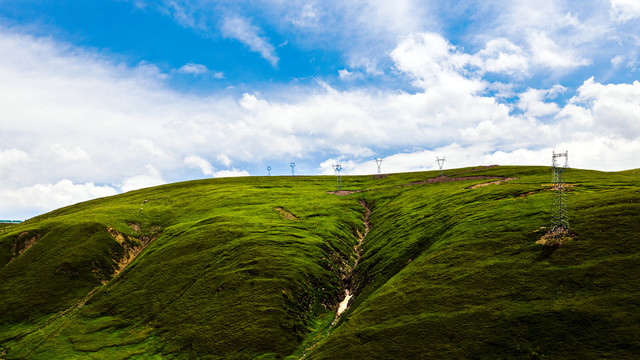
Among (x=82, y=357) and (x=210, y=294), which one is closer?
(x=82, y=357)

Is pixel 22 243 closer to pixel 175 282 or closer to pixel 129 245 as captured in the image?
pixel 129 245

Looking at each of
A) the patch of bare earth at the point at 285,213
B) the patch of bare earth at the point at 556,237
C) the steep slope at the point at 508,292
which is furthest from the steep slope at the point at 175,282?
the patch of bare earth at the point at 556,237

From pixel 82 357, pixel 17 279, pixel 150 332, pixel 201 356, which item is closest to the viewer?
pixel 201 356

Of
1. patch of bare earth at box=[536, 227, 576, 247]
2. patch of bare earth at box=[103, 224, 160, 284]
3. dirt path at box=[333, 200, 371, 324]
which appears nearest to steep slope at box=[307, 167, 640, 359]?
patch of bare earth at box=[536, 227, 576, 247]

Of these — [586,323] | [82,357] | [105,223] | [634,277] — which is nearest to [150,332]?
[82,357]

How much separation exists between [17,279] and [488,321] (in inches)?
4654

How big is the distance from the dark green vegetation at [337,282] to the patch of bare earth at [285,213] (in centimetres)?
112

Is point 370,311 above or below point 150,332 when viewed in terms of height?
above

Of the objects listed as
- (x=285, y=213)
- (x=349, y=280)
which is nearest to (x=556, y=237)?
(x=349, y=280)

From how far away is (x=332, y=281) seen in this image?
255 ft

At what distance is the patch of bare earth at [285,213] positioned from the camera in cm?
11821

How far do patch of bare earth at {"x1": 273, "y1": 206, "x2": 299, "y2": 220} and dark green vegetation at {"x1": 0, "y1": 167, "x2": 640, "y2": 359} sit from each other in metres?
1.12

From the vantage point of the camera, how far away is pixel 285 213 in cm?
12225

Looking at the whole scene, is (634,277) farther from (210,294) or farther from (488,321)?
(210,294)
